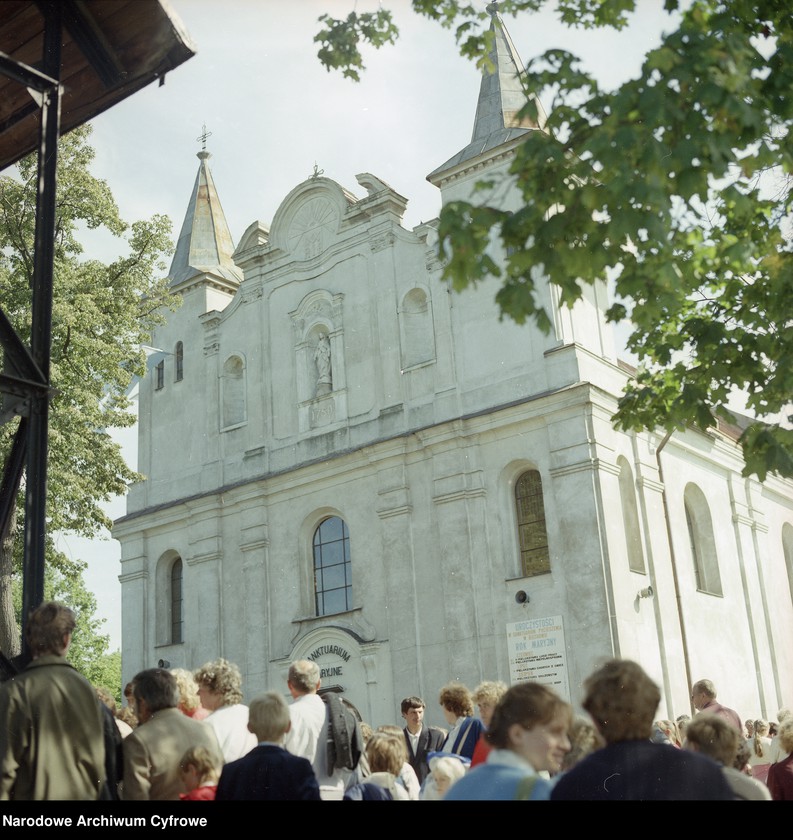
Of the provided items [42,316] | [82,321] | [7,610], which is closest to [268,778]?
[42,316]

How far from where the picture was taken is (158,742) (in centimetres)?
558

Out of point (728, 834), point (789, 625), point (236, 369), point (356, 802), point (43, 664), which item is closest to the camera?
point (728, 834)

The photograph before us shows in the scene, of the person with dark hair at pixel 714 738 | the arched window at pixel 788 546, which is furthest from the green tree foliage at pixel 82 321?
the arched window at pixel 788 546

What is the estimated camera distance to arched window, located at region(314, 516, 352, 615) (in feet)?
80.5

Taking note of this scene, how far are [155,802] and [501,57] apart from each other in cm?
2061

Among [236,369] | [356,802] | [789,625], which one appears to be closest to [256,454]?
[236,369]

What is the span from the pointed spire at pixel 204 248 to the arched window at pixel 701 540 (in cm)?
1272

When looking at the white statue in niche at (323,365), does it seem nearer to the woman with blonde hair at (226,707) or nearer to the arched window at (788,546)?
the arched window at (788,546)

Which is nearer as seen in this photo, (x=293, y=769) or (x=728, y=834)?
(x=728, y=834)

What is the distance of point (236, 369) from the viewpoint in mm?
28250

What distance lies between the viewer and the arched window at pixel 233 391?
91.1ft

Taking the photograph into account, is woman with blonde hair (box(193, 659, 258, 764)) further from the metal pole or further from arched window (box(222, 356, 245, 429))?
arched window (box(222, 356, 245, 429))

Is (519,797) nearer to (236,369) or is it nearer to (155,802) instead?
(155,802)

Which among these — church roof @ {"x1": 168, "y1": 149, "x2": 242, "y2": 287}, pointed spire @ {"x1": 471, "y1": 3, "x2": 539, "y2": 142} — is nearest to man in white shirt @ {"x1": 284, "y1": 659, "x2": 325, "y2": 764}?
pointed spire @ {"x1": 471, "y1": 3, "x2": 539, "y2": 142}
